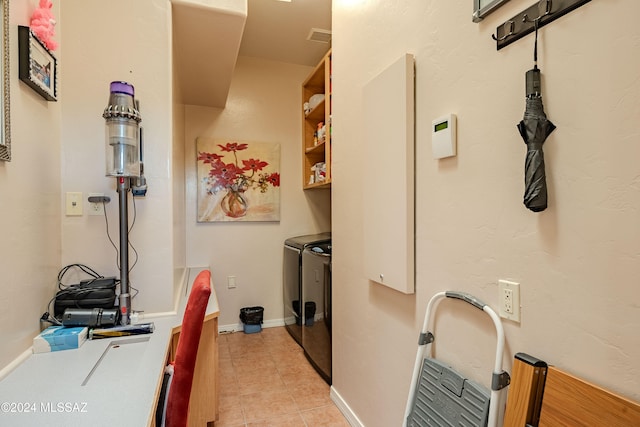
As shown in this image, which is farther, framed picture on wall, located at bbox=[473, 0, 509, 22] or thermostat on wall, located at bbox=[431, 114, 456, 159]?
thermostat on wall, located at bbox=[431, 114, 456, 159]

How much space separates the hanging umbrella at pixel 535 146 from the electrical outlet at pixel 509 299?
0.26 meters

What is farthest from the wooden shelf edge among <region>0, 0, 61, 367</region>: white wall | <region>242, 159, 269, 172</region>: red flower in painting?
<region>0, 0, 61, 367</region>: white wall

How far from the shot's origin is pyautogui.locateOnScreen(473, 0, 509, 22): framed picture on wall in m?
1.08

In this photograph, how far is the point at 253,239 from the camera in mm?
3783

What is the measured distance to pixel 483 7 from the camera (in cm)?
113

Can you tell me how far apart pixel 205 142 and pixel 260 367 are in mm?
2262

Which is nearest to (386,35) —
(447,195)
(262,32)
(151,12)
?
(447,195)

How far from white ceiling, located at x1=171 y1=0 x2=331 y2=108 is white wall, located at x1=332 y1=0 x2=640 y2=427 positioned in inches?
36.0

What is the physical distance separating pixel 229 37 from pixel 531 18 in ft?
6.08

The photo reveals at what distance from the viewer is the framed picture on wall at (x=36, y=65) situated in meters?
1.34

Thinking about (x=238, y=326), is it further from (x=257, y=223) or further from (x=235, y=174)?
(x=235, y=174)

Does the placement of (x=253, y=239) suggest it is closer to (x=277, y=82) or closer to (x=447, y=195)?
(x=277, y=82)

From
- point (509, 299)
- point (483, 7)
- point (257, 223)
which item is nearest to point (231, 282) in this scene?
point (257, 223)

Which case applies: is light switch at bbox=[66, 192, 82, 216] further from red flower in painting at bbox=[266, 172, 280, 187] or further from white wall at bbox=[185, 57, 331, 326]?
red flower in painting at bbox=[266, 172, 280, 187]
